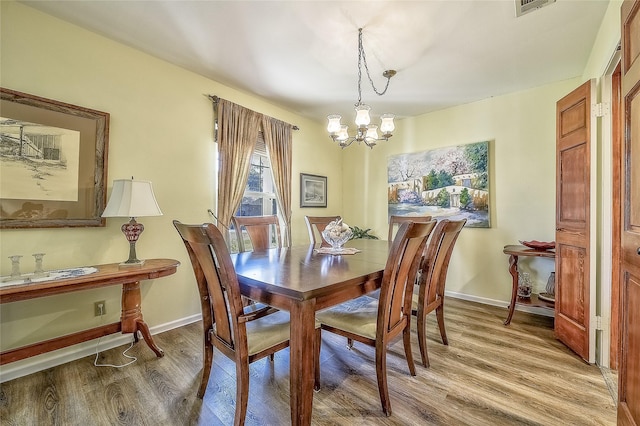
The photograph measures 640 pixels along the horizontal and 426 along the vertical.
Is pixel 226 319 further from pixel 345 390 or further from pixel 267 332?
pixel 345 390

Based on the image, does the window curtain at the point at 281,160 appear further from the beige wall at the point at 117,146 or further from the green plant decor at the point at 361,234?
the green plant decor at the point at 361,234

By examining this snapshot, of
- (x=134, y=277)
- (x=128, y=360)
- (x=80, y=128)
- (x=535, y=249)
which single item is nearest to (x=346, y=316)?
(x=134, y=277)

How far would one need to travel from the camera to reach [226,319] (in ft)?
4.80

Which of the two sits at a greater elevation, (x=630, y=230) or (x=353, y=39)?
(x=353, y=39)

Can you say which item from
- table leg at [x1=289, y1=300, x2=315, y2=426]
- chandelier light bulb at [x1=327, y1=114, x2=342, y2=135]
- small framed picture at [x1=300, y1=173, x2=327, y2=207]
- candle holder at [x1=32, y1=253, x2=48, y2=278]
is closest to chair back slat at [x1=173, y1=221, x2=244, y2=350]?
table leg at [x1=289, y1=300, x2=315, y2=426]

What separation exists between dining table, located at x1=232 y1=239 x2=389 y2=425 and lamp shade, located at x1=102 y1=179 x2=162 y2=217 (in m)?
0.87

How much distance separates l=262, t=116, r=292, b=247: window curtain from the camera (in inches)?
142

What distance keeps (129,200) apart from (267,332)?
1489 millimetres

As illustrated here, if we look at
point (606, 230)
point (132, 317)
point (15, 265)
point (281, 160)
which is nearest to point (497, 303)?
point (606, 230)

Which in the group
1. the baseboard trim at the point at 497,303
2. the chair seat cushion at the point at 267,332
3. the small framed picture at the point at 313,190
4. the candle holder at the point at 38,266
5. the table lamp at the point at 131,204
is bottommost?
the baseboard trim at the point at 497,303

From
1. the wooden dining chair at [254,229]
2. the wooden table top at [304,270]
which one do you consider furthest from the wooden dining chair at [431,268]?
the wooden dining chair at [254,229]

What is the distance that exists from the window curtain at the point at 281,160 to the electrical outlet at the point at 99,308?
1.97 meters

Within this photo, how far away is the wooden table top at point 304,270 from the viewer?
1321 mm

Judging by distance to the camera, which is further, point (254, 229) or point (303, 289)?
point (254, 229)
